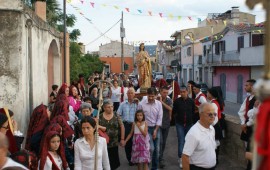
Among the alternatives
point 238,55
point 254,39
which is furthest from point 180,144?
point 238,55

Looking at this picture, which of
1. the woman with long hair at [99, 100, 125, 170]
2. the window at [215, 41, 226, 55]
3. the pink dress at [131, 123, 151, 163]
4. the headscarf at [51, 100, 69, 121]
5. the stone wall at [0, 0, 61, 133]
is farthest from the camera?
the window at [215, 41, 226, 55]

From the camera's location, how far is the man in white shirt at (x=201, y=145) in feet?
15.7

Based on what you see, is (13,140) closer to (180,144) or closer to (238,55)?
(180,144)

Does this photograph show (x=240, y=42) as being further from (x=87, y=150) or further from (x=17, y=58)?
(x=87, y=150)

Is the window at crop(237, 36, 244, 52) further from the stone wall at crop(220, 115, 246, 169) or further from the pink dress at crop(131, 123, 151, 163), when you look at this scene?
the pink dress at crop(131, 123, 151, 163)

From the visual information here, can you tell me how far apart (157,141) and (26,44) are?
3.65 metres

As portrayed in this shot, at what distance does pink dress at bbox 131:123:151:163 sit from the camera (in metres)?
7.99

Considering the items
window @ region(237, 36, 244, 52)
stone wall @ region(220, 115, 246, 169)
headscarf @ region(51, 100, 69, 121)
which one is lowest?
stone wall @ region(220, 115, 246, 169)

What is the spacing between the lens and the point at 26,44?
969 cm

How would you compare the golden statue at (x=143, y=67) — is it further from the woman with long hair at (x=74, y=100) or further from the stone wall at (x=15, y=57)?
the stone wall at (x=15, y=57)

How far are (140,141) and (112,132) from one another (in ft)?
2.80

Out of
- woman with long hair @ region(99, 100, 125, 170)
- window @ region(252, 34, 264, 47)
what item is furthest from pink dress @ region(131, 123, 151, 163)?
window @ region(252, 34, 264, 47)

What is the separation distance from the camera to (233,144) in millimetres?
9227

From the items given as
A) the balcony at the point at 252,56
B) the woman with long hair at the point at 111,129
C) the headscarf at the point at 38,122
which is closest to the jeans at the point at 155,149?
the woman with long hair at the point at 111,129
